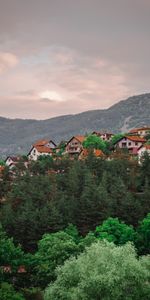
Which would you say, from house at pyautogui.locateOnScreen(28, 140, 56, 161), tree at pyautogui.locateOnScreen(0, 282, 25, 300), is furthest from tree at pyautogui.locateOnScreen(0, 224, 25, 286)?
house at pyautogui.locateOnScreen(28, 140, 56, 161)

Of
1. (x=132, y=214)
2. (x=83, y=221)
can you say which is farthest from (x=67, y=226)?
(x=132, y=214)

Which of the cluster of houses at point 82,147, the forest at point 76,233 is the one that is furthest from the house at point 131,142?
the forest at point 76,233

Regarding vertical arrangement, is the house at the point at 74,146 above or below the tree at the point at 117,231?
above

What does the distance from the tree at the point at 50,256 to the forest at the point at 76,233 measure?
12 cm

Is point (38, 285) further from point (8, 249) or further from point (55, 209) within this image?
point (55, 209)

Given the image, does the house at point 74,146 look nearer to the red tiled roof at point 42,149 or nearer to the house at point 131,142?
the red tiled roof at point 42,149

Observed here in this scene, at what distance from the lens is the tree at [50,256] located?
54000 mm

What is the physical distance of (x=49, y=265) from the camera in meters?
54.7

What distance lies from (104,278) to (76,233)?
987 inches

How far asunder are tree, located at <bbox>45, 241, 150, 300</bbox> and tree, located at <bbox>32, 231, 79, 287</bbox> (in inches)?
301

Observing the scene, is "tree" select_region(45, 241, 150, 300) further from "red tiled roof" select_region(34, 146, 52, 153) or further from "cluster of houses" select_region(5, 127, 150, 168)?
"red tiled roof" select_region(34, 146, 52, 153)

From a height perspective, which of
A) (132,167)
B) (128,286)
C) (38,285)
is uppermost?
(132,167)

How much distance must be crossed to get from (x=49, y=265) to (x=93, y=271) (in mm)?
12695

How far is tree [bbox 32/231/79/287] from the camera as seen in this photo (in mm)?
54000
